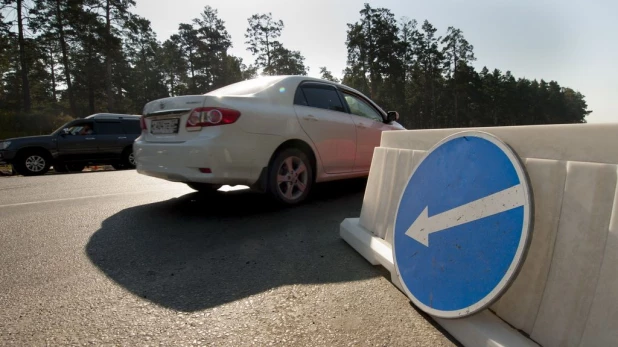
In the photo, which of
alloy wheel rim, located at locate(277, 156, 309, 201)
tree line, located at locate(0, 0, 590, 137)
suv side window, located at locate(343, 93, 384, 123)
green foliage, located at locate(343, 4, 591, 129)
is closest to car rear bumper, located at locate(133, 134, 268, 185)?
alloy wheel rim, located at locate(277, 156, 309, 201)

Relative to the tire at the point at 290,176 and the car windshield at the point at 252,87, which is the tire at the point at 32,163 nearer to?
the car windshield at the point at 252,87

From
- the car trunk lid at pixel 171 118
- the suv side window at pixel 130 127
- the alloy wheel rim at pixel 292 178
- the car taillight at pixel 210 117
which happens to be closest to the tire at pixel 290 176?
the alloy wheel rim at pixel 292 178

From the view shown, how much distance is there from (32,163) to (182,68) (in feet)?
150

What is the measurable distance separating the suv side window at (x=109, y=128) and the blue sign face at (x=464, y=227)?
12352 mm

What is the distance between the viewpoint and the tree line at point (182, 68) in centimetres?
2919

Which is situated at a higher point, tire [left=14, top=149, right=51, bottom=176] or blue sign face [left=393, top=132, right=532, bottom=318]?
blue sign face [left=393, top=132, right=532, bottom=318]

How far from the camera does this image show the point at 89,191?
17.6 ft

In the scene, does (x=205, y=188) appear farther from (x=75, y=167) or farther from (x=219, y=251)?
(x=75, y=167)

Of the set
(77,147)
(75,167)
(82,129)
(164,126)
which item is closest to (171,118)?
(164,126)

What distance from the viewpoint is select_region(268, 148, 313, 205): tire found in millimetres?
3836

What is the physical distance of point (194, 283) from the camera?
6.71 ft

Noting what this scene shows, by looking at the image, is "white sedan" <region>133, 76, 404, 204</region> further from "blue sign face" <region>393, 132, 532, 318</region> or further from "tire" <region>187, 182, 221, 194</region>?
"blue sign face" <region>393, 132, 532, 318</region>

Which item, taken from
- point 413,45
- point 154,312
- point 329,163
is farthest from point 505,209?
point 413,45

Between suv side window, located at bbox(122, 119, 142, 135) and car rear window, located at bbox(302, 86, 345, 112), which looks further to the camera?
suv side window, located at bbox(122, 119, 142, 135)
